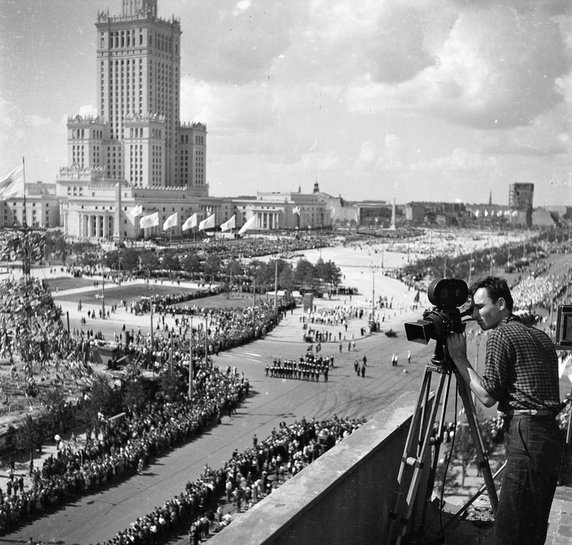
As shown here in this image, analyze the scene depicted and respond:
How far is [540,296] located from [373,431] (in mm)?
46771

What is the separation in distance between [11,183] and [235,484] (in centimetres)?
1824

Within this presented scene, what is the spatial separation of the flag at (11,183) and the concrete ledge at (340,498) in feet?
86.1

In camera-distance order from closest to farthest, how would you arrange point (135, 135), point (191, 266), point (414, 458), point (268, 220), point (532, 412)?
point (532, 412) < point (414, 458) < point (191, 266) < point (135, 135) < point (268, 220)

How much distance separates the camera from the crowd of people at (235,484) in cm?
1354

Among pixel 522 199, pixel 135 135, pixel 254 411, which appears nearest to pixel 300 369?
pixel 254 411

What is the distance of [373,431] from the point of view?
5074 mm

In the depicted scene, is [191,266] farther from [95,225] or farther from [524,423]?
[524,423]

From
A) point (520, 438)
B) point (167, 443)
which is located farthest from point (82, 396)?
point (520, 438)

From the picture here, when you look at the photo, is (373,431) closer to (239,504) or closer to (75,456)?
(239,504)

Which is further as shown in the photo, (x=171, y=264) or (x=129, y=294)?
(x=171, y=264)

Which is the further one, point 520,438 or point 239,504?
point 239,504

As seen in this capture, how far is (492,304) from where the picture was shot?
4.30 meters

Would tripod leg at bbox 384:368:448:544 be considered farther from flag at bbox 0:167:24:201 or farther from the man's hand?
flag at bbox 0:167:24:201

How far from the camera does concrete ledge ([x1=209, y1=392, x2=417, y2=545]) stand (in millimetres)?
3545
